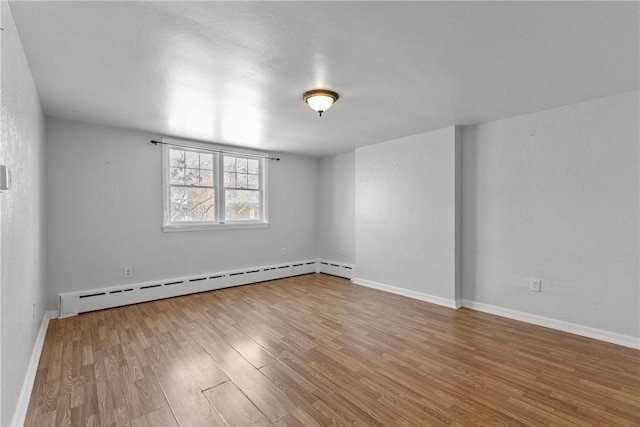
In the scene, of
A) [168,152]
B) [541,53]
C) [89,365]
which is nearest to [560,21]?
[541,53]

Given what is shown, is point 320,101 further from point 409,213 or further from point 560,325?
point 560,325

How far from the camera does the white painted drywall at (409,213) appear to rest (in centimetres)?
406

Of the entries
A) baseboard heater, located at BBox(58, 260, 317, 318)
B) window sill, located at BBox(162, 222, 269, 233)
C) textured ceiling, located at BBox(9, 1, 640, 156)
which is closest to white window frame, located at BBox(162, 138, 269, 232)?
window sill, located at BBox(162, 222, 269, 233)

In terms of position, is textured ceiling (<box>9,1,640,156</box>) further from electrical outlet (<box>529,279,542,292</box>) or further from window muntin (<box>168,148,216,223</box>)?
electrical outlet (<box>529,279,542,292</box>)

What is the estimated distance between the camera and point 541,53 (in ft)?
7.03

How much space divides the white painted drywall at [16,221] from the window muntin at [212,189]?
74.8 inches

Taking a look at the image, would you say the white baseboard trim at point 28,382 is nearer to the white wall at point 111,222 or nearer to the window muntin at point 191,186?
the white wall at point 111,222

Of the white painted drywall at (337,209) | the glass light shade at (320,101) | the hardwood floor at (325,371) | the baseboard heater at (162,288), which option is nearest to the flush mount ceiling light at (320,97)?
the glass light shade at (320,101)

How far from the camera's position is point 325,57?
2193 mm

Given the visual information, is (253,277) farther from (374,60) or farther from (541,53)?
(541,53)

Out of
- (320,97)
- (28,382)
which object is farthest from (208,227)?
(320,97)

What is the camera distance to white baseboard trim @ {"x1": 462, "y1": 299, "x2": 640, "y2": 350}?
287 centimetres

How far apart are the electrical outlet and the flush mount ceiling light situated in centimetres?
301

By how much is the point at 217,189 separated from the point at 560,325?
4.92 meters
